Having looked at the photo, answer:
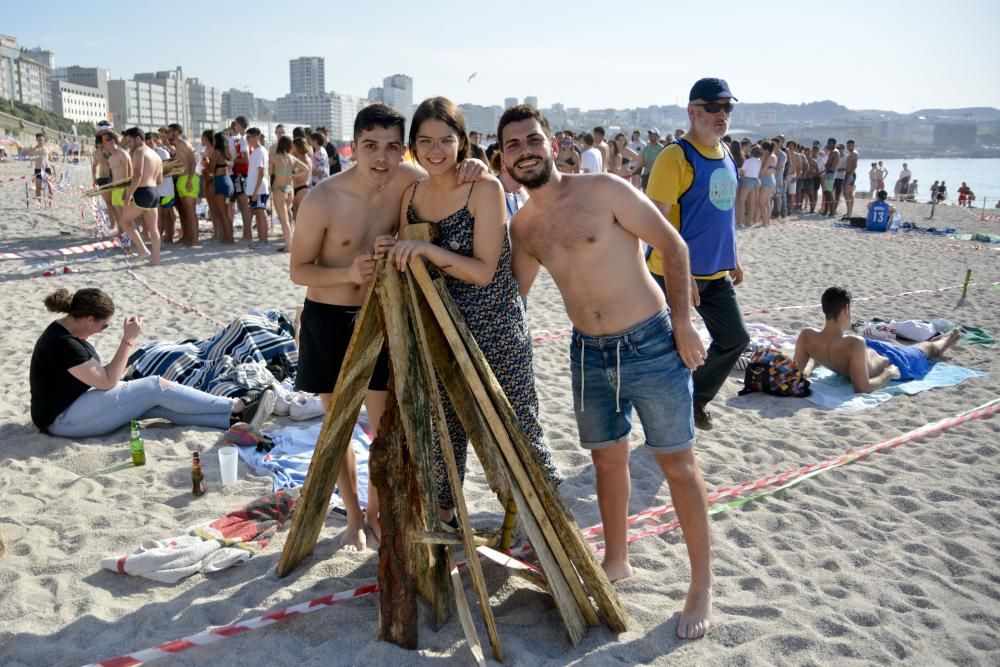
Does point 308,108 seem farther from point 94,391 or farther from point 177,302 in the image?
point 94,391

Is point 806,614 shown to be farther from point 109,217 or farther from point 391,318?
point 109,217

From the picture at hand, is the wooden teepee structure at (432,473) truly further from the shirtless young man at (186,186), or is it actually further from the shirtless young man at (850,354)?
the shirtless young man at (186,186)

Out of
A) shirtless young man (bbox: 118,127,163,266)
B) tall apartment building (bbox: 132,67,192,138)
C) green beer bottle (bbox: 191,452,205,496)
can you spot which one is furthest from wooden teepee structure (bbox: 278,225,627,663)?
tall apartment building (bbox: 132,67,192,138)

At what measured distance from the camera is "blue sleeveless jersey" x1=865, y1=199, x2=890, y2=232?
16406mm

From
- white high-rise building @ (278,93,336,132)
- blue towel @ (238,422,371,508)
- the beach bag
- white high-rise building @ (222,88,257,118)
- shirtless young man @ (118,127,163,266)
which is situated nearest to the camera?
blue towel @ (238,422,371,508)

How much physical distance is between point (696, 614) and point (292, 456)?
2733mm

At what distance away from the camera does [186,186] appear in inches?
476

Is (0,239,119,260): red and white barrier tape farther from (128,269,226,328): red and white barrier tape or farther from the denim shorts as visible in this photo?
the denim shorts

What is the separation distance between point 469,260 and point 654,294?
0.76 meters

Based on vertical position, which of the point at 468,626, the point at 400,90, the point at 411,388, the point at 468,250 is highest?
the point at 400,90

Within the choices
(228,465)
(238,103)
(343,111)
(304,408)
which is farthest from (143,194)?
(238,103)

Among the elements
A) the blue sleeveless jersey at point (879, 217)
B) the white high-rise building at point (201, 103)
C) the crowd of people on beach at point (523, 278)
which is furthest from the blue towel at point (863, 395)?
the white high-rise building at point (201, 103)

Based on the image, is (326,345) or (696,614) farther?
(326,345)

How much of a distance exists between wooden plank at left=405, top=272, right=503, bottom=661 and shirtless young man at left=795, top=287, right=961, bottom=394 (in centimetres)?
415
